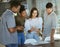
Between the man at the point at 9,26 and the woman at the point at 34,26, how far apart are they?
0.16m

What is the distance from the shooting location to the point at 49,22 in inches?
108

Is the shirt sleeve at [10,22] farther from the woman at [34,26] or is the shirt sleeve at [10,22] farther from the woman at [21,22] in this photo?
the woman at [34,26]

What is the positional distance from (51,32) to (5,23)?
627 mm

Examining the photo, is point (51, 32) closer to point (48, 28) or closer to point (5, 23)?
point (48, 28)

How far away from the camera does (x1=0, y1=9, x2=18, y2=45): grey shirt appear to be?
2.62 metres

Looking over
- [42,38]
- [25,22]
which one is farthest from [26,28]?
[42,38]

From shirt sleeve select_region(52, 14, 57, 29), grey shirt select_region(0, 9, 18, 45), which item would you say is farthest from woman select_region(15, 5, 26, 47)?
shirt sleeve select_region(52, 14, 57, 29)

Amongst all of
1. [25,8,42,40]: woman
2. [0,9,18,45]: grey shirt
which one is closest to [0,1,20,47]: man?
[0,9,18,45]: grey shirt

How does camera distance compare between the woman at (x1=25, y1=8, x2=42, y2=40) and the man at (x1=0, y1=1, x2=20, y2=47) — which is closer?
the man at (x1=0, y1=1, x2=20, y2=47)

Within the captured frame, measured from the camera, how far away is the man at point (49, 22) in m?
2.72

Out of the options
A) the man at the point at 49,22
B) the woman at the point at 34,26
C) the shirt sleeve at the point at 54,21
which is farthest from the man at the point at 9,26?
the shirt sleeve at the point at 54,21

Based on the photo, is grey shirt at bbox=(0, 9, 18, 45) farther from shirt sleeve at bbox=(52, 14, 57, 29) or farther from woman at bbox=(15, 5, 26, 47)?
shirt sleeve at bbox=(52, 14, 57, 29)

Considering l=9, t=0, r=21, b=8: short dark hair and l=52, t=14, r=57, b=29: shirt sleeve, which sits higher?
l=9, t=0, r=21, b=8: short dark hair

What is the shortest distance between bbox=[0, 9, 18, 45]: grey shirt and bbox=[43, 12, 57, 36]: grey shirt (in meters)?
0.42
